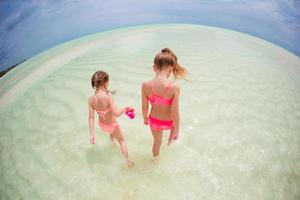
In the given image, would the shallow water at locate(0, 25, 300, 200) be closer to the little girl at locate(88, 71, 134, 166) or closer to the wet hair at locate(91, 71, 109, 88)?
the little girl at locate(88, 71, 134, 166)

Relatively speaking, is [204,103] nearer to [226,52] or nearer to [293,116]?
[293,116]

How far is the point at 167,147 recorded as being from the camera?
3.12 m

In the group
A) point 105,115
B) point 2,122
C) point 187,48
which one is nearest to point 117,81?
point 2,122

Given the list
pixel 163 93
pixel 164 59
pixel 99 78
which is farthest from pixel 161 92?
pixel 99 78

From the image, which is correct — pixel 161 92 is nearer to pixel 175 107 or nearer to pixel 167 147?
pixel 175 107

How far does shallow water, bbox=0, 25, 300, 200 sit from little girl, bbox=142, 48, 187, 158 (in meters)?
0.66

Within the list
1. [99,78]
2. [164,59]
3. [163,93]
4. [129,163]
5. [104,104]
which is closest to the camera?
[164,59]

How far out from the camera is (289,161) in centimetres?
306

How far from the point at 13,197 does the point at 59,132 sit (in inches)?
46.9

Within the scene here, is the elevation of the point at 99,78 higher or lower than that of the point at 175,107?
higher

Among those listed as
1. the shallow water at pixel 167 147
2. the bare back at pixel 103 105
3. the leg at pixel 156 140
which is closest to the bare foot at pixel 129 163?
the shallow water at pixel 167 147

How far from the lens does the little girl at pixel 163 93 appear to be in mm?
2061

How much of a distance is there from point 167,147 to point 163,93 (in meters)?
1.18

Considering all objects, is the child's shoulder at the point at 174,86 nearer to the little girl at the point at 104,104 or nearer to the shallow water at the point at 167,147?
the little girl at the point at 104,104
